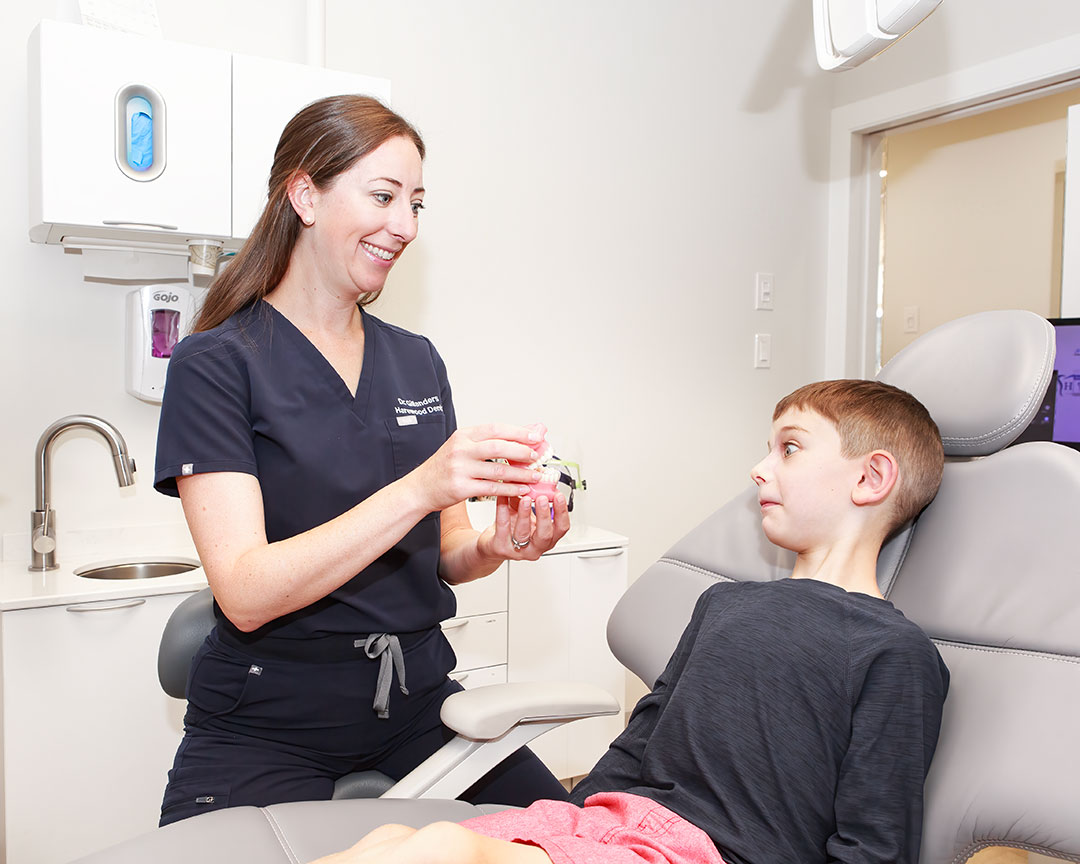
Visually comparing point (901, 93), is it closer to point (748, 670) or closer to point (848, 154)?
point (848, 154)

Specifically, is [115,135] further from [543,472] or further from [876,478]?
[876,478]

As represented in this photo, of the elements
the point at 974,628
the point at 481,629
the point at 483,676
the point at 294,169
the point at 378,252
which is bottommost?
the point at 483,676

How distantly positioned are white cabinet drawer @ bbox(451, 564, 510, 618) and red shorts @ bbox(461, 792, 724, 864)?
120 centimetres

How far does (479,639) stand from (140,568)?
0.83 meters

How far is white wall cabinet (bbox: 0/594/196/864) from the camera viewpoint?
66.2 inches

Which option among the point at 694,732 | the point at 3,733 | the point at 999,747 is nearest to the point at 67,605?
the point at 3,733

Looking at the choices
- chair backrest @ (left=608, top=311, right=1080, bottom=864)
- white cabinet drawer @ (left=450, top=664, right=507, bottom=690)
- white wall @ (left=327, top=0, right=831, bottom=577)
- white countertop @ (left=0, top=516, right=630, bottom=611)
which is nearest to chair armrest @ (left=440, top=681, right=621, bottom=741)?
chair backrest @ (left=608, top=311, right=1080, bottom=864)

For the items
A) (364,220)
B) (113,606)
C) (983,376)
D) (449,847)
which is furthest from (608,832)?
(113,606)

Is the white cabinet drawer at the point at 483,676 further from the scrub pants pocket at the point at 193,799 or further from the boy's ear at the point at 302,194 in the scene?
the boy's ear at the point at 302,194

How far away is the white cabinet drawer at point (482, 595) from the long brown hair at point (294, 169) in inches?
43.4

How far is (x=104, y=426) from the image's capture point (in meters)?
1.95

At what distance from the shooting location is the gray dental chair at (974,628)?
871mm

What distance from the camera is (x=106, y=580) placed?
6.13ft

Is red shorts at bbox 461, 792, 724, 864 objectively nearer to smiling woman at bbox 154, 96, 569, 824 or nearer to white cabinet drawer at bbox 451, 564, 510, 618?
smiling woman at bbox 154, 96, 569, 824
